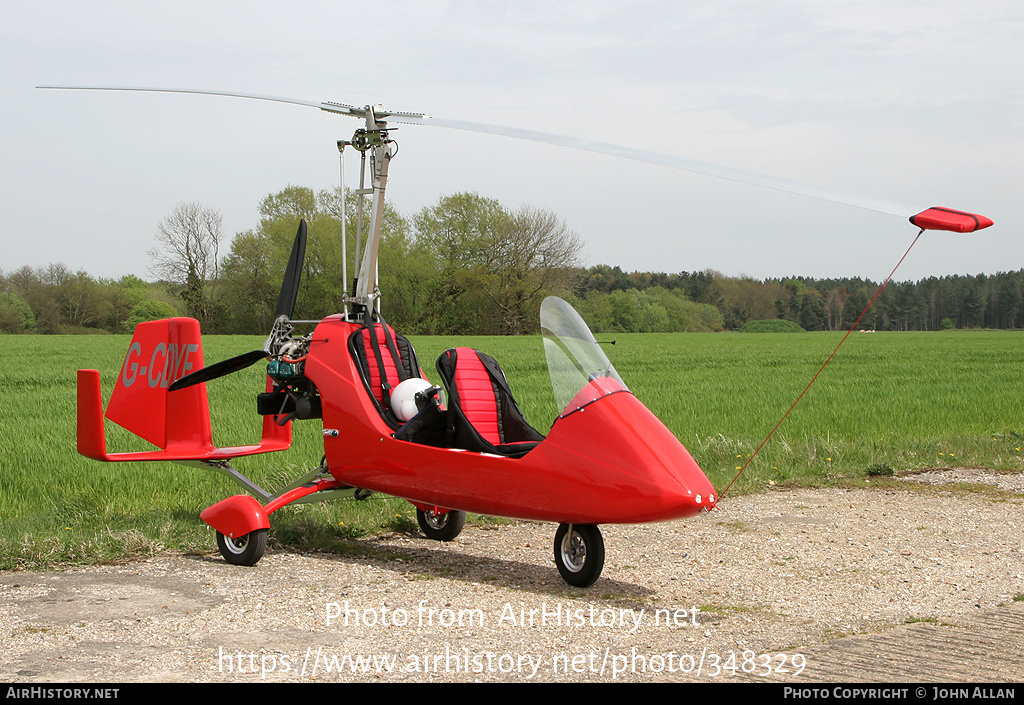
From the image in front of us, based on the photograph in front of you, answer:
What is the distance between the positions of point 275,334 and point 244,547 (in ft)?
5.23

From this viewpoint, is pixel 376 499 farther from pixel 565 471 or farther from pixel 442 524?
pixel 565 471

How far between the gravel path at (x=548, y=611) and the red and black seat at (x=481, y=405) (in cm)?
81

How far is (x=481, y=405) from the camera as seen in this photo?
548cm

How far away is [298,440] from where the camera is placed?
998cm

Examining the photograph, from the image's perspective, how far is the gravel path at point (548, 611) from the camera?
12.0ft

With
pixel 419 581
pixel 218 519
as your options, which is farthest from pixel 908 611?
pixel 218 519

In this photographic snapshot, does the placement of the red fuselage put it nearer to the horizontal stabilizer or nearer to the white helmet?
the white helmet

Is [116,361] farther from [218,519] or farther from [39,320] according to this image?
[39,320]

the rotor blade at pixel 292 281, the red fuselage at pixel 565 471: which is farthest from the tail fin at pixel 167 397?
the red fuselage at pixel 565 471

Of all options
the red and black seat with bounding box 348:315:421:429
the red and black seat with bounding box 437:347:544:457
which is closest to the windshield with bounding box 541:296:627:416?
the red and black seat with bounding box 437:347:544:457

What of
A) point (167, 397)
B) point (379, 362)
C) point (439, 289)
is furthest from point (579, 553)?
point (439, 289)

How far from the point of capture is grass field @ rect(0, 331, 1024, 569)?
6.07m

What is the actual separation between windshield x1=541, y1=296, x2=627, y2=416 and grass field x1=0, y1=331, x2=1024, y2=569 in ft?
7.22

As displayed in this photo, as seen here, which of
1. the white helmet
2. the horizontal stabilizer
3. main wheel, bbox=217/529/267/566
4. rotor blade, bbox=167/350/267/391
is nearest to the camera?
the horizontal stabilizer
